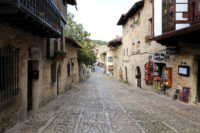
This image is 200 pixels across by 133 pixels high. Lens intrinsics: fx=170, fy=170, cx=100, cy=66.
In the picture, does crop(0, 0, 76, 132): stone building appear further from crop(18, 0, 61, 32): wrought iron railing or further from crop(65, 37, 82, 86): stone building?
crop(65, 37, 82, 86): stone building

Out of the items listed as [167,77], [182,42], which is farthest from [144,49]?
[182,42]

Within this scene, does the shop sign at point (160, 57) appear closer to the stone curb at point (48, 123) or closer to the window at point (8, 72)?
the stone curb at point (48, 123)

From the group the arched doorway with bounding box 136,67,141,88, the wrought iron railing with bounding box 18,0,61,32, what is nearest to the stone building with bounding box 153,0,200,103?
the wrought iron railing with bounding box 18,0,61,32

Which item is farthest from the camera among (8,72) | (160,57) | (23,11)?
(160,57)

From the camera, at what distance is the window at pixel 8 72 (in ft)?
15.7

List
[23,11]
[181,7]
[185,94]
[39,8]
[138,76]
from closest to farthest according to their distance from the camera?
[23,11] < [39,8] < [181,7] < [185,94] < [138,76]

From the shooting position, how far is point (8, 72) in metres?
5.12

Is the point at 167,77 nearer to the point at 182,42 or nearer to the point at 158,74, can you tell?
the point at 158,74

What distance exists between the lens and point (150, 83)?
14039 mm

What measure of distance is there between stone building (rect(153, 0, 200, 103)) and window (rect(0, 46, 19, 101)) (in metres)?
6.77

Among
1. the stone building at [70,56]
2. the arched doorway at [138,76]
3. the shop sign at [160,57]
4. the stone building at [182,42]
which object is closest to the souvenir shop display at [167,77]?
the stone building at [182,42]

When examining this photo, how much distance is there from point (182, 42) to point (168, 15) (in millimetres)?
1654

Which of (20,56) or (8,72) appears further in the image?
(20,56)

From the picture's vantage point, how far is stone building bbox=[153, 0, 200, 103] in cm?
779
